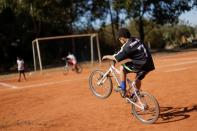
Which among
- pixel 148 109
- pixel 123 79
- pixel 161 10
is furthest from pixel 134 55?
pixel 161 10

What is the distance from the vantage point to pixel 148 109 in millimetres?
9055

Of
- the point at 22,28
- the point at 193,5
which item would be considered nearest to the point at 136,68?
the point at 22,28

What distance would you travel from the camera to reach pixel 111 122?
9.48 metres

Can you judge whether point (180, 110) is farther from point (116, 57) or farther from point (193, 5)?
point (193, 5)

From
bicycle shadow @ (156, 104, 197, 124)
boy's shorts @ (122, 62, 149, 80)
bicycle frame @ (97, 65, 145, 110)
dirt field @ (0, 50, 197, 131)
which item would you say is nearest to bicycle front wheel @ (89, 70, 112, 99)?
bicycle frame @ (97, 65, 145, 110)

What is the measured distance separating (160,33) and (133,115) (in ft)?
185

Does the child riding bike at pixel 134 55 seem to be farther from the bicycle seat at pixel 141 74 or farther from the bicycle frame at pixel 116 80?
the bicycle frame at pixel 116 80

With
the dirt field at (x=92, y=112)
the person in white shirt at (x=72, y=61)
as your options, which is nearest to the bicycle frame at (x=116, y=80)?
the dirt field at (x=92, y=112)

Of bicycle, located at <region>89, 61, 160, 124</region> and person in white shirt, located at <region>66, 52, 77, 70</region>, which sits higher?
person in white shirt, located at <region>66, 52, 77, 70</region>

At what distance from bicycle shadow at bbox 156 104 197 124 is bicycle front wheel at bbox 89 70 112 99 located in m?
1.48

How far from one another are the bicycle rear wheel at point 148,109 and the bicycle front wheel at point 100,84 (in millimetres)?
1444

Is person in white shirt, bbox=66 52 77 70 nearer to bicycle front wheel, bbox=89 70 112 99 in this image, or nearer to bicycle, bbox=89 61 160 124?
bicycle front wheel, bbox=89 70 112 99

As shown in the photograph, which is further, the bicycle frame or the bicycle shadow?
the bicycle shadow

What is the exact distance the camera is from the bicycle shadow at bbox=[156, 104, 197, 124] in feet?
30.8
